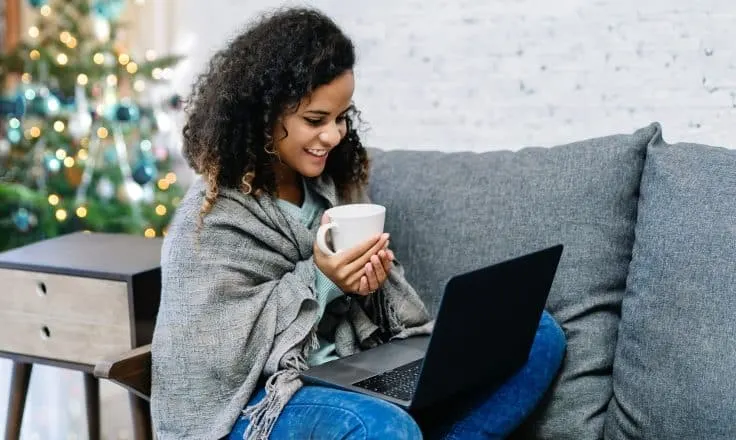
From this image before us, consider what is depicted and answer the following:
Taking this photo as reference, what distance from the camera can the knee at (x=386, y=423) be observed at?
118 cm

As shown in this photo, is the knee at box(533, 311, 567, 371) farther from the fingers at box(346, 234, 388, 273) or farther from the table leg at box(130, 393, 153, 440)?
the table leg at box(130, 393, 153, 440)

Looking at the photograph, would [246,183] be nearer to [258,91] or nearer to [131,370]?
[258,91]

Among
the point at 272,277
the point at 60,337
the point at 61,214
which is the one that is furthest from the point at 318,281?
the point at 61,214

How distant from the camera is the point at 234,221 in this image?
1.43 metres

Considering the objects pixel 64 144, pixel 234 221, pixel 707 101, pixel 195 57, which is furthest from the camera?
pixel 64 144

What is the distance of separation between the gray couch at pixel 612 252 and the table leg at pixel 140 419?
1.82ft

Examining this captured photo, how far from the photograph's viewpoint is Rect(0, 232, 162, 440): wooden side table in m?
1.66

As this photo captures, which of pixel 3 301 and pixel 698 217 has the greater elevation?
pixel 698 217

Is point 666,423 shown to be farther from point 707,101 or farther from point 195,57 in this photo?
point 195,57

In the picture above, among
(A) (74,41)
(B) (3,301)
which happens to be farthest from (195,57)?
(B) (3,301)

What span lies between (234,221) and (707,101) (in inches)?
42.6

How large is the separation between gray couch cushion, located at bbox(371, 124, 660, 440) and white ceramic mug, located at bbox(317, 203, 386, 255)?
0.35m

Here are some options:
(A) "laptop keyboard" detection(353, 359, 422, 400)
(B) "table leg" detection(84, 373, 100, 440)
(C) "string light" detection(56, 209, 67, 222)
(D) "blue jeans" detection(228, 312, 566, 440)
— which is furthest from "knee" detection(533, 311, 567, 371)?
(C) "string light" detection(56, 209, 67, 222)

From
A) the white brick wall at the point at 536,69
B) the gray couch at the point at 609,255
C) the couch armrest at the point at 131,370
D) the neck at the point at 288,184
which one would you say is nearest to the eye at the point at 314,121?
the neck at the point at 288,184
